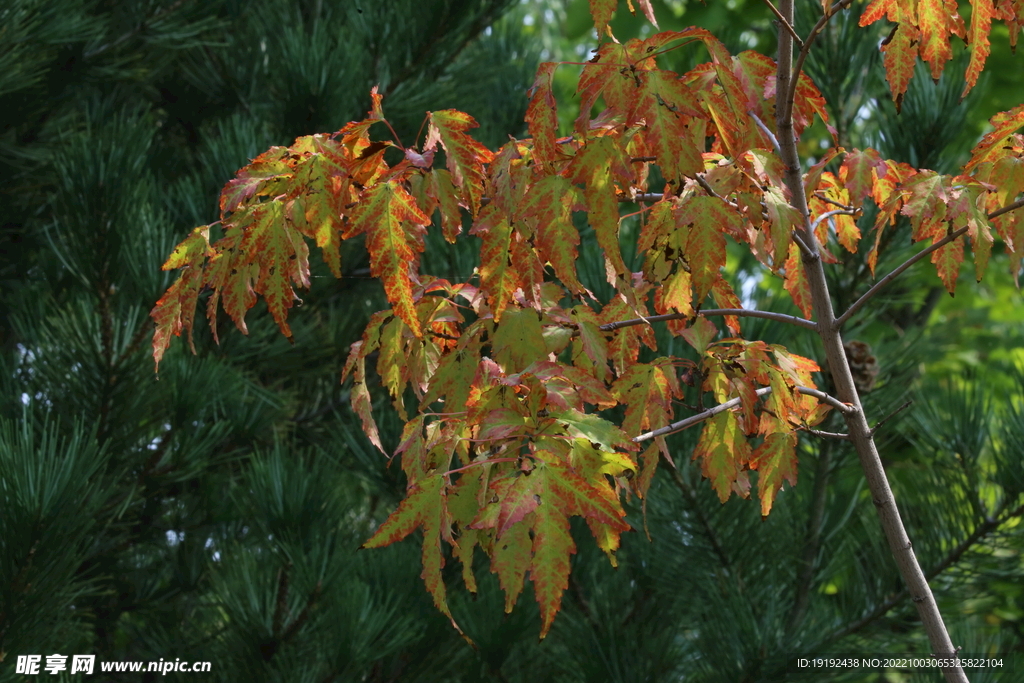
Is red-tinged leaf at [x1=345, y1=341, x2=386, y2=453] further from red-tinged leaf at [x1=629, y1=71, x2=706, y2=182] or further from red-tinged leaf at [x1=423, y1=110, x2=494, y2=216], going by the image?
red-tinged leaf at [x1=629, y1=71, x2=706, y2=182]

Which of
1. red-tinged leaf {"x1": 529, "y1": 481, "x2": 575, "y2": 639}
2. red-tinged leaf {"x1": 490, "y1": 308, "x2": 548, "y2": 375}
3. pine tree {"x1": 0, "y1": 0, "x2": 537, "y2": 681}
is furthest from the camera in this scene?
pine tree {"x1": 0, "y1": 0, "x2": 537, "y2": 681}

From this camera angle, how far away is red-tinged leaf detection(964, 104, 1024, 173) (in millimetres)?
870

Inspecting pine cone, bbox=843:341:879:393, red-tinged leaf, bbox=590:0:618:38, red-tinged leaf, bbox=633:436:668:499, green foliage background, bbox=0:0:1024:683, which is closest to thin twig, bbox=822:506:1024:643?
green foliage background, bbox=0:0:1024:683

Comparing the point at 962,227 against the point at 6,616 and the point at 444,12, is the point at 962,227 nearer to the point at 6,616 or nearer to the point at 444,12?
the point at 6,616

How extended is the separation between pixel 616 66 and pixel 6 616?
41.9 inches

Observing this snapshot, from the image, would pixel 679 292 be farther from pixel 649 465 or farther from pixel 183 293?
pixel 183 293

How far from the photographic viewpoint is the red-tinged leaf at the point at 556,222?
726 millimetres

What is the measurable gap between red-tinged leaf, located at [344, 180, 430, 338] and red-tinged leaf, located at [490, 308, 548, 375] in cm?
12

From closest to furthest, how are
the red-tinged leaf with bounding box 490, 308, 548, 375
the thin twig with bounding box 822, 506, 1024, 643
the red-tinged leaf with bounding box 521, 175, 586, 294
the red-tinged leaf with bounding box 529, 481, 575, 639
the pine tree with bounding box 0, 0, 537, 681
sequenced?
the red-tinged leaf with bounding box 529, 481, 575, 639
the red-tinged leaf with bounding box 521, 175, 586, 294
the red-tinged leaf with bounding box 490, 308, 548, 375
the pine tree with bounding box 0, 0, 537, 681
the thin twig with bounding box 822, 506, 1024, 643

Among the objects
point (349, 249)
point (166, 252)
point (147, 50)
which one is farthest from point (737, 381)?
point (147, 50)

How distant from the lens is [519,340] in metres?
0.83

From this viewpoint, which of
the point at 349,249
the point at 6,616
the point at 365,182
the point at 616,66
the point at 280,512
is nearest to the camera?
the point at 616,66

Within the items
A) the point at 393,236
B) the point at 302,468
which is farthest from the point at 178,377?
the point at 393,236

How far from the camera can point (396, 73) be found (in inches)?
85.7
